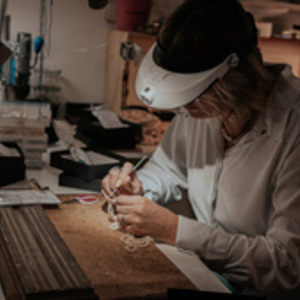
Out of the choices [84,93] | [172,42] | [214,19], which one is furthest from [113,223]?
[84,93]

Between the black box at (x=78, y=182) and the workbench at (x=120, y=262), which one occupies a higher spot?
the workbench at (x=120, y=262)

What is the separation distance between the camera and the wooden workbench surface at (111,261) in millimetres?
1233

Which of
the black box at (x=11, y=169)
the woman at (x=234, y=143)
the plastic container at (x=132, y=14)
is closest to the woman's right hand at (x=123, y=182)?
the woman at (x=234, y=143)

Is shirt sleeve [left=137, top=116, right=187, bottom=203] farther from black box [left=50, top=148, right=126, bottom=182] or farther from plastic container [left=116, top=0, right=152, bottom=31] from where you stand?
plastic container [left=116, top=0, right=152, bottom=31]

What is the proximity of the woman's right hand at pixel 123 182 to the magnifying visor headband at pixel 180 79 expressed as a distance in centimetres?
42

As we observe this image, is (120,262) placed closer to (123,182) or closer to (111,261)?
(111,261)

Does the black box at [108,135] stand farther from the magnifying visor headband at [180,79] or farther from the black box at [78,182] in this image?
the magnifying visor headband at [180,79]

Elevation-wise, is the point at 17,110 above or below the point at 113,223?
above

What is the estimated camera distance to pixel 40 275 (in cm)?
119

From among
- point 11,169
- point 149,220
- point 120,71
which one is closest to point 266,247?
point 149,220

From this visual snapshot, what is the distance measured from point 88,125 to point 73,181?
718 millimetres

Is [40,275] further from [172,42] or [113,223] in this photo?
[172,42]

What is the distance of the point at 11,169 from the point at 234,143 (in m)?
0.81

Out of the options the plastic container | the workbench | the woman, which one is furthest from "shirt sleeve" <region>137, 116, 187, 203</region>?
the plastic container
